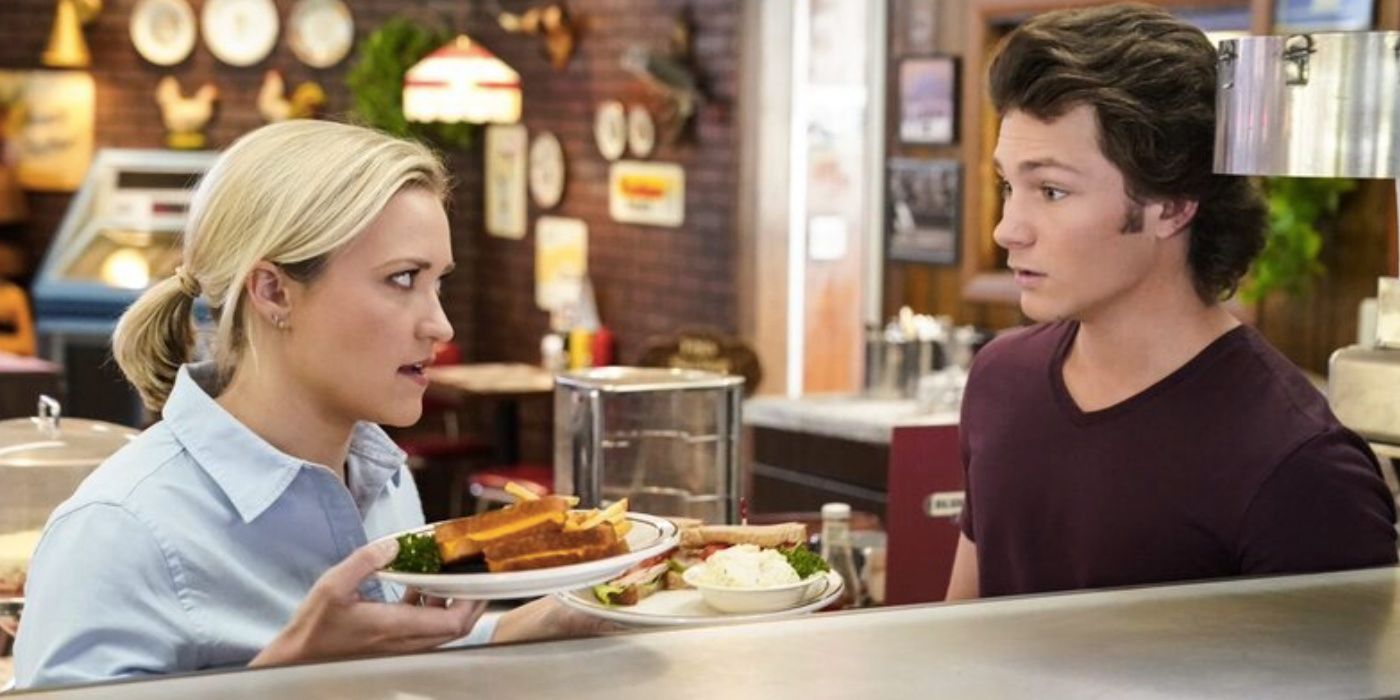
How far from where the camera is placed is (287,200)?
6.72ft

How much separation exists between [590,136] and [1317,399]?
26.5 feet

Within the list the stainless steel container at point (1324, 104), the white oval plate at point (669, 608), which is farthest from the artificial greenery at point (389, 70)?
the stainless steel container at point (1324, 104)

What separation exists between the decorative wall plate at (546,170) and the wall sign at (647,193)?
0.51m

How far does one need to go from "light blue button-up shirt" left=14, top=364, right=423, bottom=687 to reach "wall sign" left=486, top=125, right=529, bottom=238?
8740mm

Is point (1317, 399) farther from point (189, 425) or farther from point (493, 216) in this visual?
point (493, 216)

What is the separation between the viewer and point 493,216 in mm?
11266

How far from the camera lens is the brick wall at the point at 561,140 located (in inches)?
354

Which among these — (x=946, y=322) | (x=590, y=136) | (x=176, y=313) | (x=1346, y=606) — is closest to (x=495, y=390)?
(x=590, y=136)

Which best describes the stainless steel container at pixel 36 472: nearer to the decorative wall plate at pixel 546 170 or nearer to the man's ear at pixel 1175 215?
the man's ear at pixel 1175 215

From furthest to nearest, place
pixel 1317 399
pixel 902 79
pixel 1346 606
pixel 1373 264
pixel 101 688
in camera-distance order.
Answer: pixel 902 79
pixel 1373 264
pixel 1317 399
pixel 1346 606
pixel 101 688

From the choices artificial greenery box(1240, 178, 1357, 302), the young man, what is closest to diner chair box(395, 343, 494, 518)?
artificial greenery box(1240, 178, 1357, 302)

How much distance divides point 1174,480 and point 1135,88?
0.44 metres

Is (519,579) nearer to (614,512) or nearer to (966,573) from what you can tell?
(614,512)

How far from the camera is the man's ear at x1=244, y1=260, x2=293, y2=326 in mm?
2064
